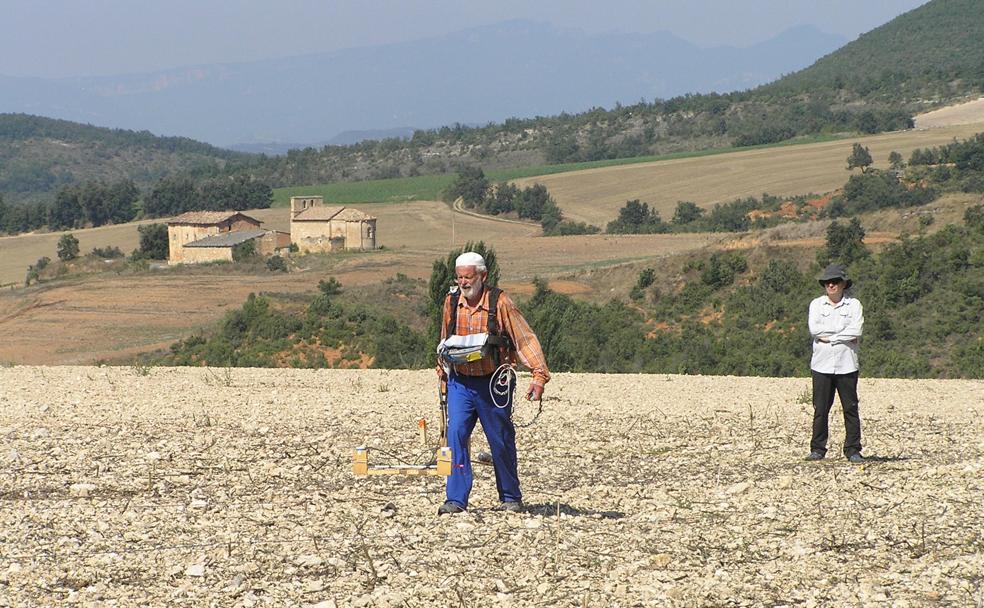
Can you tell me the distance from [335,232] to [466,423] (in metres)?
67.5

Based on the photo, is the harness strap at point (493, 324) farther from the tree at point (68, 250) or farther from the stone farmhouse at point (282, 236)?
the tree at point (68, 250)

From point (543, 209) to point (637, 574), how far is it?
85.7 meters

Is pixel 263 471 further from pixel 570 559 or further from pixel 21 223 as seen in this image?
pixel 21 223

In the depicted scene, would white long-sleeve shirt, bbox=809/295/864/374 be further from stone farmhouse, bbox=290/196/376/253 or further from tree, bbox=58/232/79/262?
tree, bbox=58/232/79/262

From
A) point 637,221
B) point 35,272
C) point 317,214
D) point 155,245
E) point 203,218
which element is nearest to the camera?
point 35,272

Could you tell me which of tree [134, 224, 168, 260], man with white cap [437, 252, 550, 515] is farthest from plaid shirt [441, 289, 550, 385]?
tree [134, 224, 168, 260]

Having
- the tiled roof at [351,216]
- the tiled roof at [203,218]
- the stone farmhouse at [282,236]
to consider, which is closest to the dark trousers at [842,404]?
the stone farmhouse at [282,236]

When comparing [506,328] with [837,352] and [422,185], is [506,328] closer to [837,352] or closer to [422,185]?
[837,352]

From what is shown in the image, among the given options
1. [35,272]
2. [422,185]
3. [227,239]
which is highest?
[422,185]

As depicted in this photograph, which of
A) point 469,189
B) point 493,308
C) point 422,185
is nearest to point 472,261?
point 493,308

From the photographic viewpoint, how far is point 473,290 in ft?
25.8

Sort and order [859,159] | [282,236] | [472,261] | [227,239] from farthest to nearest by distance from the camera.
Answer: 1. [859,159]
2. [282,236]
3. [227,239]
4. [472,261]

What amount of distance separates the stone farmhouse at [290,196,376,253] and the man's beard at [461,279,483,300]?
66509 mm

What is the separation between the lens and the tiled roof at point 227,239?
73.2m
